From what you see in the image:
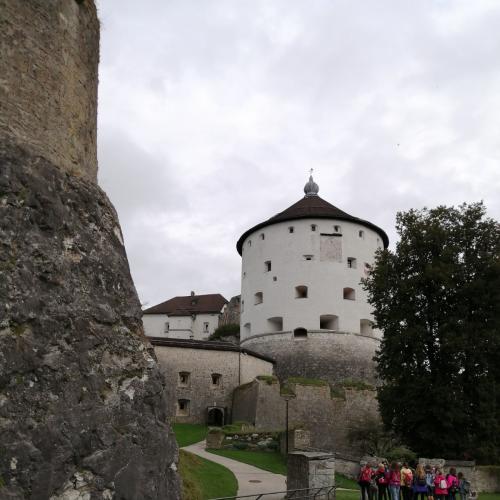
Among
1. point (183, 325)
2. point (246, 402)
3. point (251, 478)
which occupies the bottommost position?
point (251, 478)

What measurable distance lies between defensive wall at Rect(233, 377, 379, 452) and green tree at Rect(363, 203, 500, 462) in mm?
8742

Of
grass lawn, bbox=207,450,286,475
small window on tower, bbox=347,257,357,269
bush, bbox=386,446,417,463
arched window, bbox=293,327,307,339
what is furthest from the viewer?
small window on tower, bbox=347,257,357,269

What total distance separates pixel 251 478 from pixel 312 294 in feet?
73.1

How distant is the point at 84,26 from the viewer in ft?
32.3

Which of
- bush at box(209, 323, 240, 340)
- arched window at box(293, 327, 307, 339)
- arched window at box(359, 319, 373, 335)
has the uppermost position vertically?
bush at box(209, 323, 240, 340)

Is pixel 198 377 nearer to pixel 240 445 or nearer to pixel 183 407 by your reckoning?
pixel 183 407

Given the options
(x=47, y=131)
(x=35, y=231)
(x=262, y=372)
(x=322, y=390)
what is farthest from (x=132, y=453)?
(x=262, y=372)

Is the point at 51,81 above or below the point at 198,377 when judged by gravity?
above

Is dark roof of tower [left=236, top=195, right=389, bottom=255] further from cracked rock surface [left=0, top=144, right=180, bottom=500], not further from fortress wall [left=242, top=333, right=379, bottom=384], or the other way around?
cracked rock surface [left=0, top=144, right=180, bottom=500]

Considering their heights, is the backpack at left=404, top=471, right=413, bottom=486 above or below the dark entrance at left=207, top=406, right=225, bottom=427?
below

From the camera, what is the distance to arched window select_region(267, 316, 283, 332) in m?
38.5

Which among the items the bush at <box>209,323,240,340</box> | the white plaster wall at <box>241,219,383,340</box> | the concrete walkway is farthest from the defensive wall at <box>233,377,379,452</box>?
the bush at <box>209,323,240,340</box>

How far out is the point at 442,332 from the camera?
68.2ft

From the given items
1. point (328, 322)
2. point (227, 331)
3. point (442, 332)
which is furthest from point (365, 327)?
point (442, 332)
